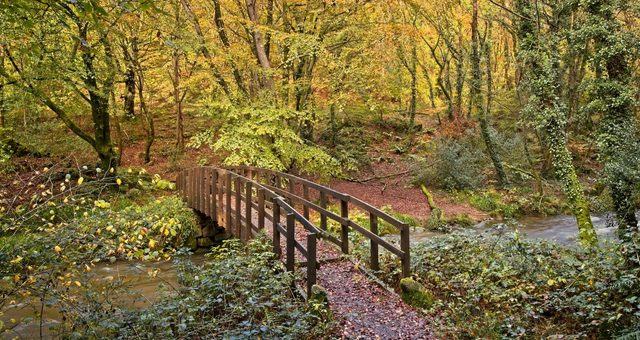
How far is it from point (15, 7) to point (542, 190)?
67.4ft

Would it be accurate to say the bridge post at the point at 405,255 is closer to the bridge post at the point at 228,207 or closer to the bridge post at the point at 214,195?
the bridge post at the point at 228,207

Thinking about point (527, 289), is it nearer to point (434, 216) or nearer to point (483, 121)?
point (434, 216)

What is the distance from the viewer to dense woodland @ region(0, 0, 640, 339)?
5652mm

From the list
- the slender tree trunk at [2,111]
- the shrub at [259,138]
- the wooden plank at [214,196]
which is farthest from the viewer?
the shrub at [259,138]

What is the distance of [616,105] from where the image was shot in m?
11.8

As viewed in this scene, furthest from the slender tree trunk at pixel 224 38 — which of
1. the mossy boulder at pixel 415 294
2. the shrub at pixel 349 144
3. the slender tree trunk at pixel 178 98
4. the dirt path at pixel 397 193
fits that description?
the mossy boulder at pixel 415 294

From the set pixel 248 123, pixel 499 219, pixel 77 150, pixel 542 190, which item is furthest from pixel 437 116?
pixel 77 150

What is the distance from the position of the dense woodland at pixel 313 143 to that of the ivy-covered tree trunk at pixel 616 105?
6 centimetres

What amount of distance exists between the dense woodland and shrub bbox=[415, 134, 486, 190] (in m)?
0.13

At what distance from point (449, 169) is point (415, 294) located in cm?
1531

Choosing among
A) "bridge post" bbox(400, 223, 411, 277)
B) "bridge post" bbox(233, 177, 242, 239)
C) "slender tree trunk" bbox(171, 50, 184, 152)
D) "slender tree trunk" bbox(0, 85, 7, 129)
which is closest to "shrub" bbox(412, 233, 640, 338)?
"bridge post" bbox(400, 223, 411, 277)

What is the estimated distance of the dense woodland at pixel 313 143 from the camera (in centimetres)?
565

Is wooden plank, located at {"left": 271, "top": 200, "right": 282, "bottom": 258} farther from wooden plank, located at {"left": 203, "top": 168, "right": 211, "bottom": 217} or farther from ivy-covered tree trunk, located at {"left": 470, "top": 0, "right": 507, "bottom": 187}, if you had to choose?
ivy-covered tree trunk, located at {"left": 470, "top": 0, "right": 507, "bottom": 187}

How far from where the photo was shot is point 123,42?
1722 cm
